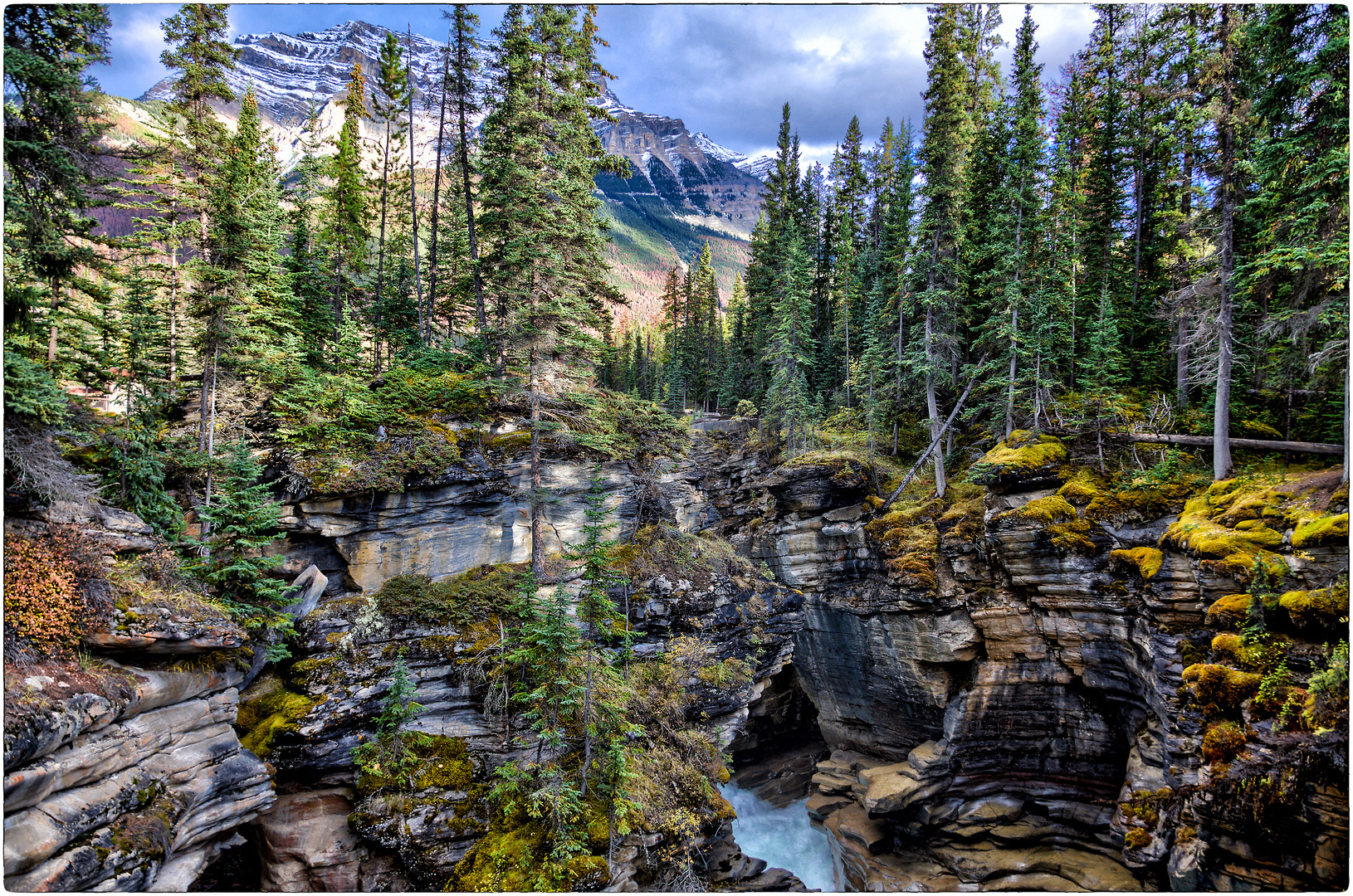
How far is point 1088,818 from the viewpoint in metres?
16.3

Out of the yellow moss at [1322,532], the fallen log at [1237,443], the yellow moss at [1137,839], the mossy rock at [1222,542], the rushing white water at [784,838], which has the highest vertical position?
the fallen log at [1237,443]

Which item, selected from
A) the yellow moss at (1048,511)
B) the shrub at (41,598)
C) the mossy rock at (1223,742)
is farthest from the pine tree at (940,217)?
the shrub at (41,598)

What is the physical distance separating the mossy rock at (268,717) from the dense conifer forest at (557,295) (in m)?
1.18

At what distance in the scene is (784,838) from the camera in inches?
768

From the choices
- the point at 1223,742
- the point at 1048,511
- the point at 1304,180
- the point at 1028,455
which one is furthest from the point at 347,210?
the point at 1223,742

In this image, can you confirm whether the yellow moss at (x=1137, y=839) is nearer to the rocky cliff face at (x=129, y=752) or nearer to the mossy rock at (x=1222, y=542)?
the mossy rock at (x=1222, y=542)

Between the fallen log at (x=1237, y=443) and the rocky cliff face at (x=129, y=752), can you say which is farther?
the fallen log at (x=1237, y=443)

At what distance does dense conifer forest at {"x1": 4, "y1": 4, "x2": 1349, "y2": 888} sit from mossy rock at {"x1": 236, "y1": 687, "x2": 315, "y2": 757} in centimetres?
118

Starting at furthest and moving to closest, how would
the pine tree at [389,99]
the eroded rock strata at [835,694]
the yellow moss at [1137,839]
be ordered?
the pine tree at [389,99]
the yellow moss at [1137,839]
the eroded rock strata at [835,694]

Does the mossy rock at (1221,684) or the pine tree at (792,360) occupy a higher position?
the pine tree at (792,360)

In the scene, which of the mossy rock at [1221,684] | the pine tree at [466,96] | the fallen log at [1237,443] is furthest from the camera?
the pine tree at [466,96]

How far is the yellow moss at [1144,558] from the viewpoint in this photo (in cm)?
1384

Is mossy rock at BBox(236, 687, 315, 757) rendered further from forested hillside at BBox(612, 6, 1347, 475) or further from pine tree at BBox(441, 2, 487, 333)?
forested hillside at BBox(612, 6, 1347, 475)

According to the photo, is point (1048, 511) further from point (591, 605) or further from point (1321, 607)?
point (591, 605)
